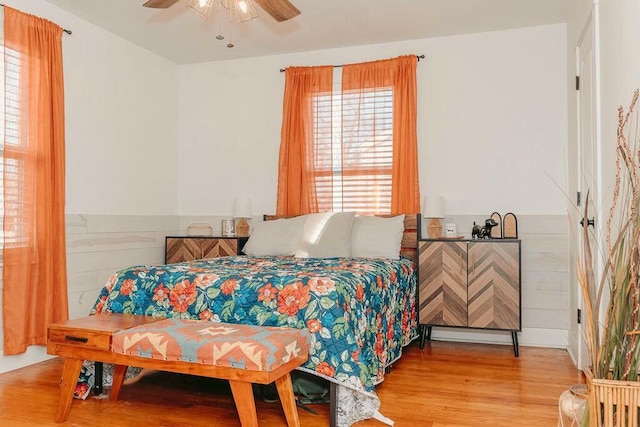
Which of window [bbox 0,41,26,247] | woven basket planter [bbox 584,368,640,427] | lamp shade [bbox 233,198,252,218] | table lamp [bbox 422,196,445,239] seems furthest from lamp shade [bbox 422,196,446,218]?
window [bbox 0,41,26,247]

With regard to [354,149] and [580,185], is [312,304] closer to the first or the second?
[580,185]

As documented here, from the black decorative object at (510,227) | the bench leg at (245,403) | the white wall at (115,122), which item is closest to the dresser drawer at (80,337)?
the bench leg at (245,403)

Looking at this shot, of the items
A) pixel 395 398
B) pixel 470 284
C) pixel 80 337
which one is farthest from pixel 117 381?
pixel 470 284

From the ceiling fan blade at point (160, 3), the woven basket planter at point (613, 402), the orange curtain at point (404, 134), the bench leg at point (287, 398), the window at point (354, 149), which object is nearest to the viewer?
the woven basket planter at point (613, 402)

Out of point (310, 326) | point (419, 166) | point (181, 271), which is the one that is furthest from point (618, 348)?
point (419, 166)

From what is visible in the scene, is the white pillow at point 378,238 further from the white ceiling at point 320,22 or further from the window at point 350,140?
the white ceiling at point 320,22

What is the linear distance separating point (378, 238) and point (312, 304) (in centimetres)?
167

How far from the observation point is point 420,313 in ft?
13.6

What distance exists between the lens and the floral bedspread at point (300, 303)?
2.53m

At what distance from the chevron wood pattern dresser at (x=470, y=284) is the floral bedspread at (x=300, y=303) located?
31.0 inches

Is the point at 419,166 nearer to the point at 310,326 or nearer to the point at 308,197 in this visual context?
the point at 308,197

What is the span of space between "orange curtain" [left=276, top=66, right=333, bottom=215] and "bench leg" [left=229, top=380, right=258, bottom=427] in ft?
8.99

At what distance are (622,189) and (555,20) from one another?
2.54m

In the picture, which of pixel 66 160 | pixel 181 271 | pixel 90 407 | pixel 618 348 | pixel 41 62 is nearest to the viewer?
pixel 618 348
